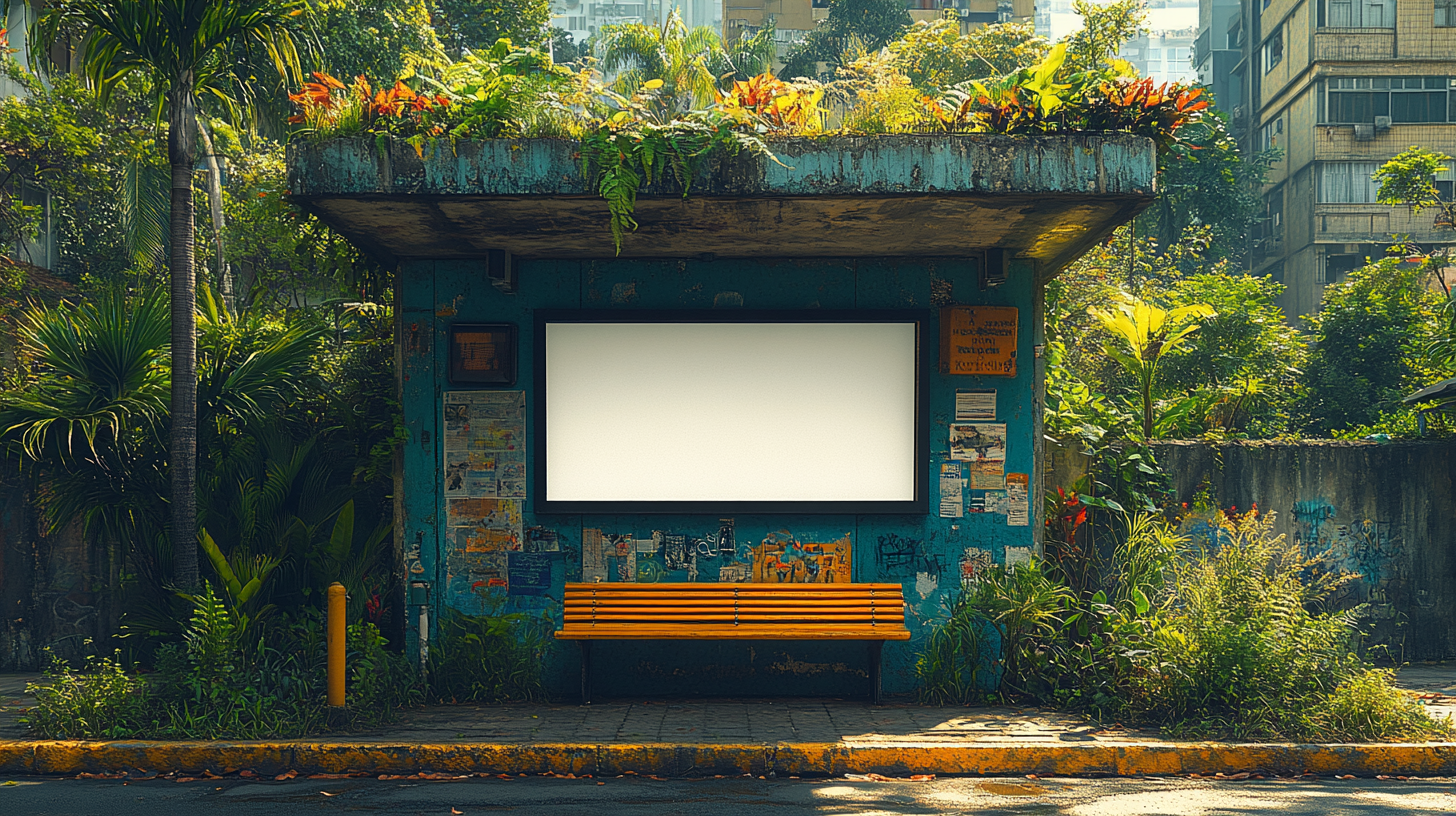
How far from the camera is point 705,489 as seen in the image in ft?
25.9

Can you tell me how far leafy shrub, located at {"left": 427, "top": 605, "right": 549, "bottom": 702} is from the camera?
25.0 feet

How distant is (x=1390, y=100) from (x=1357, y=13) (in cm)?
286

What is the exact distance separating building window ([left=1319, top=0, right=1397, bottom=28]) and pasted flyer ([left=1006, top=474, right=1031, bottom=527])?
3250 centimetres

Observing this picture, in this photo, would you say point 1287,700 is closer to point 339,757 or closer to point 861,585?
point 861,585

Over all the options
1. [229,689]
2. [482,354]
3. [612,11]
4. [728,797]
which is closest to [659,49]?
[482,354]

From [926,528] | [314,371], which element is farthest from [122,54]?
[926,528]

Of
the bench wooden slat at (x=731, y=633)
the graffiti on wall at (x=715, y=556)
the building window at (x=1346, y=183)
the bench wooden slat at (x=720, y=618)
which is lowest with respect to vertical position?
the bench wooden slat at (x=731, y=633)

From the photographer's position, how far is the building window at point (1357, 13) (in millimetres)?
32625

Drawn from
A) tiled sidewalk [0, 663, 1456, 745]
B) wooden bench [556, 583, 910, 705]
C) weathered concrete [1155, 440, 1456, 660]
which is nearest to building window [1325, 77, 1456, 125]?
weathered concrete [1155, 440, 1456, 660]

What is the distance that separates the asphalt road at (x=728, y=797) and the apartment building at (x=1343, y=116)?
32921 millimetres

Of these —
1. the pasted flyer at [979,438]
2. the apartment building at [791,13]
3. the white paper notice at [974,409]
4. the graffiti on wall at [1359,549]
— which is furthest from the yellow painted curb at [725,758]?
the apartment building at [791,13]

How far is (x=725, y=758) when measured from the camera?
20.4 ft

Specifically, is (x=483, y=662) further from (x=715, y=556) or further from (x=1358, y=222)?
(x=1358, y=222)

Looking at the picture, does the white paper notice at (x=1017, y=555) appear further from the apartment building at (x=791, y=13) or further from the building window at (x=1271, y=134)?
the apartment building at (x=791, y=13)
